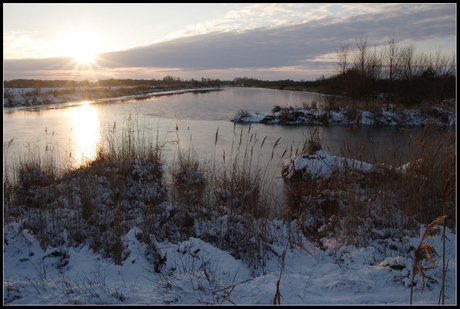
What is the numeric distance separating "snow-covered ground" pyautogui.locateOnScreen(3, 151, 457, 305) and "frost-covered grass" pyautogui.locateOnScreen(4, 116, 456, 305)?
12 mm

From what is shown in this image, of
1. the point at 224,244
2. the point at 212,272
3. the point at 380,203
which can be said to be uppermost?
the point at 380,203

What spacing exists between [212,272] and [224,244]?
916 mm

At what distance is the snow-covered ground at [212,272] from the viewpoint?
2180 millimetres

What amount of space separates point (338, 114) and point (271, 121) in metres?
4.57

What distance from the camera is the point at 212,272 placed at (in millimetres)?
2729

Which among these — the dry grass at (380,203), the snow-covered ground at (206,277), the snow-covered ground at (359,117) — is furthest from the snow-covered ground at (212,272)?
the snow-covered ground at (359,117)

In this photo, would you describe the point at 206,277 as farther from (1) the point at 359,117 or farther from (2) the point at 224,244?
(1) the point at 359,117

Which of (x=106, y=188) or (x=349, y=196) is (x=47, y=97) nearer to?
(x=106, y=188)

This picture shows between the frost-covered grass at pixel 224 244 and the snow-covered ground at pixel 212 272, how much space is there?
12 mm

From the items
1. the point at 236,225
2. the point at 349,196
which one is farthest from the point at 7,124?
the point at 349,196

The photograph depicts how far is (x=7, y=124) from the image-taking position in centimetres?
1281

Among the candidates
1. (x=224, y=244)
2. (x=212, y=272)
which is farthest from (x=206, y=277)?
(x=224, y=244)

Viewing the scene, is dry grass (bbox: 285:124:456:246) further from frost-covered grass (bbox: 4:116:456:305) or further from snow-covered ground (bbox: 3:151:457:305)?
snow-covered ground (bbox: 3:151:457:305)

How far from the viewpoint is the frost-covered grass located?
89.8 inches
